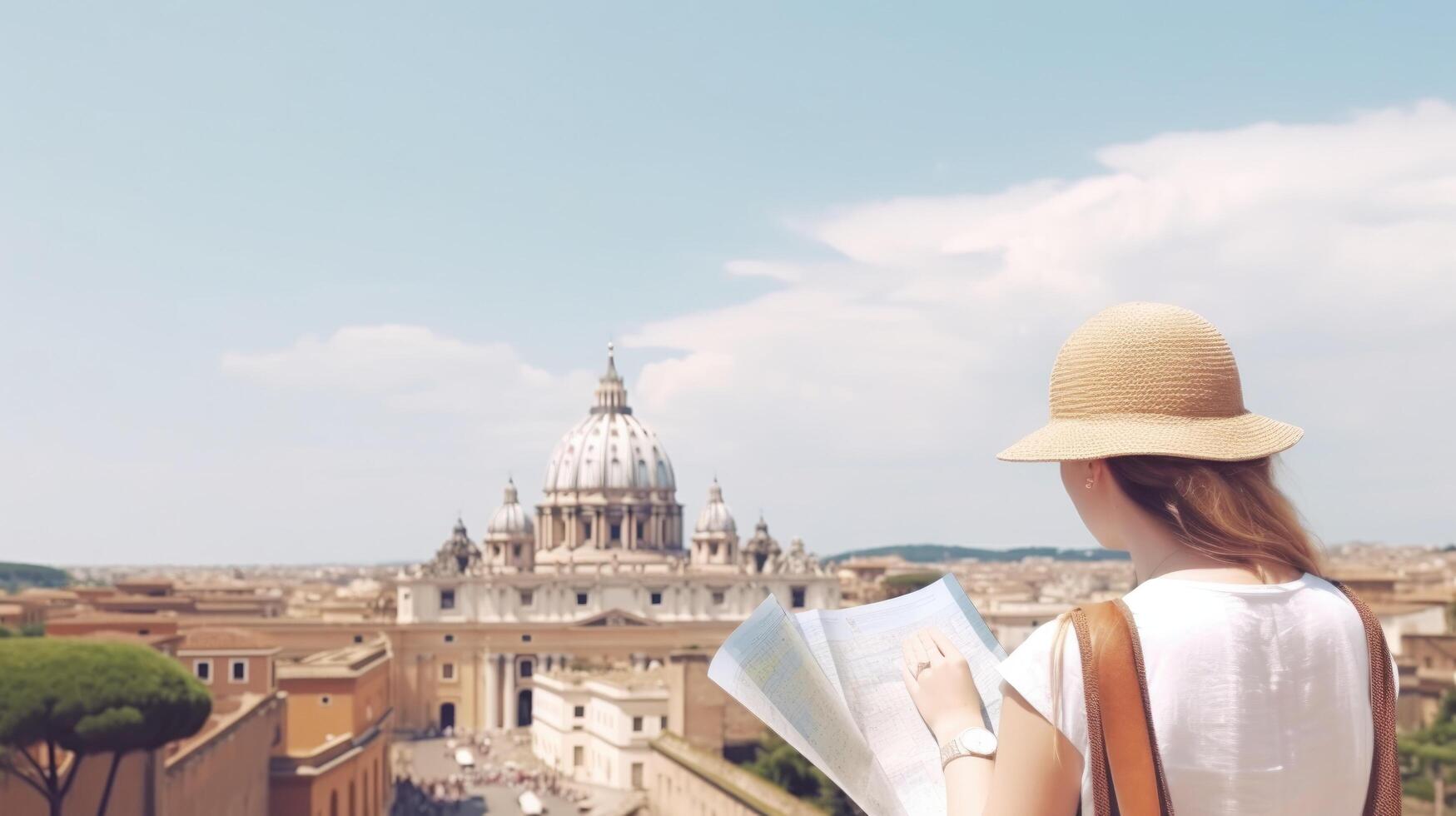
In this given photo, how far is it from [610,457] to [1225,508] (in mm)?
62326

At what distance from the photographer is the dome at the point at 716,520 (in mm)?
63594

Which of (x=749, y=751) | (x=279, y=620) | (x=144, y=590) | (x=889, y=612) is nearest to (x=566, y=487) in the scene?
(x=279, y=620)

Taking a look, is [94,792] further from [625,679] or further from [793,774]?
[625,679]

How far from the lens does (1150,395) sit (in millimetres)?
1826

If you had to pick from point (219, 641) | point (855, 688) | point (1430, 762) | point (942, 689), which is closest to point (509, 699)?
point (219, 641)

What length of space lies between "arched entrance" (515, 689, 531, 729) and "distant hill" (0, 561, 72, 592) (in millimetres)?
74858

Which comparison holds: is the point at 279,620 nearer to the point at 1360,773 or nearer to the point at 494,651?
the point at 494,651

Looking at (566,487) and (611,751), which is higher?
(566,487)

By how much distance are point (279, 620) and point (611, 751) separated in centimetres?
1908

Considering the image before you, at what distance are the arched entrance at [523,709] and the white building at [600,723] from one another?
10016 millimetres

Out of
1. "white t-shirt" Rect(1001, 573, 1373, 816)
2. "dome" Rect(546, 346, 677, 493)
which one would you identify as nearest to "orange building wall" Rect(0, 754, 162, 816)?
"white t-shirt" Rect(1001, 573, 1373, 816)

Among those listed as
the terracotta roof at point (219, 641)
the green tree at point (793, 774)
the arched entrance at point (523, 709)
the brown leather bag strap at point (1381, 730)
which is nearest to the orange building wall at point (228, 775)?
the terracotta roof at point (219, 641)

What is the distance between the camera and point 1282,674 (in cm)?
167

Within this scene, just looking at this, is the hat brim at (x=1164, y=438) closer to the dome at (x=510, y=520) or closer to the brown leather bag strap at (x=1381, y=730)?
the brown leather bag strap at (x=1381, y=730)
